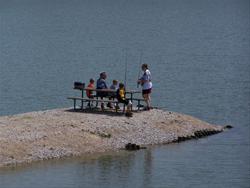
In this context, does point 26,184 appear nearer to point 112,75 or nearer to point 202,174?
point 202,174

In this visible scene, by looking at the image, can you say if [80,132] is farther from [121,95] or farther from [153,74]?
[153,74]

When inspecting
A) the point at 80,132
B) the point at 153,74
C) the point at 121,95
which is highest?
the point at 121,95

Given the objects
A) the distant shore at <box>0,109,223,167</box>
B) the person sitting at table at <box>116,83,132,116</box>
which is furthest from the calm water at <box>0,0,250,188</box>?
the person sitting at table at <box>116,83,132,116</box>

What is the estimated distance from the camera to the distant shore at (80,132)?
1453 inches

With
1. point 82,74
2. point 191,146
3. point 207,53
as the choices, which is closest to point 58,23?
point 207,53

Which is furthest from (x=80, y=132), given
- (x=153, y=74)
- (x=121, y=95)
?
(x=153, y=74)

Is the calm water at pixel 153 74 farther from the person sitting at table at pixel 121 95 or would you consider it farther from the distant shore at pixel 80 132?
the person sitting at table at pixel 121 95

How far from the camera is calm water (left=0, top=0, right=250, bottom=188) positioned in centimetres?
3622

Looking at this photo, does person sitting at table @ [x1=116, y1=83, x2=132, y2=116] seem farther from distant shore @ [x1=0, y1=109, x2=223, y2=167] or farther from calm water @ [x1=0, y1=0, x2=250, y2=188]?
calm water @ [x1=0, y1=0, x2=250, y2=188]

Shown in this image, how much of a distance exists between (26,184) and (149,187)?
12.4ft

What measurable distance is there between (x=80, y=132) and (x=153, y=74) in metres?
27.6

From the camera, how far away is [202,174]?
37094 mm

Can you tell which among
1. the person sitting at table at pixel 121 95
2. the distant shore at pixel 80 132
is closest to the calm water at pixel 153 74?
the distant shore at pixel 80 132

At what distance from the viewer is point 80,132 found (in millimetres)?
39344
